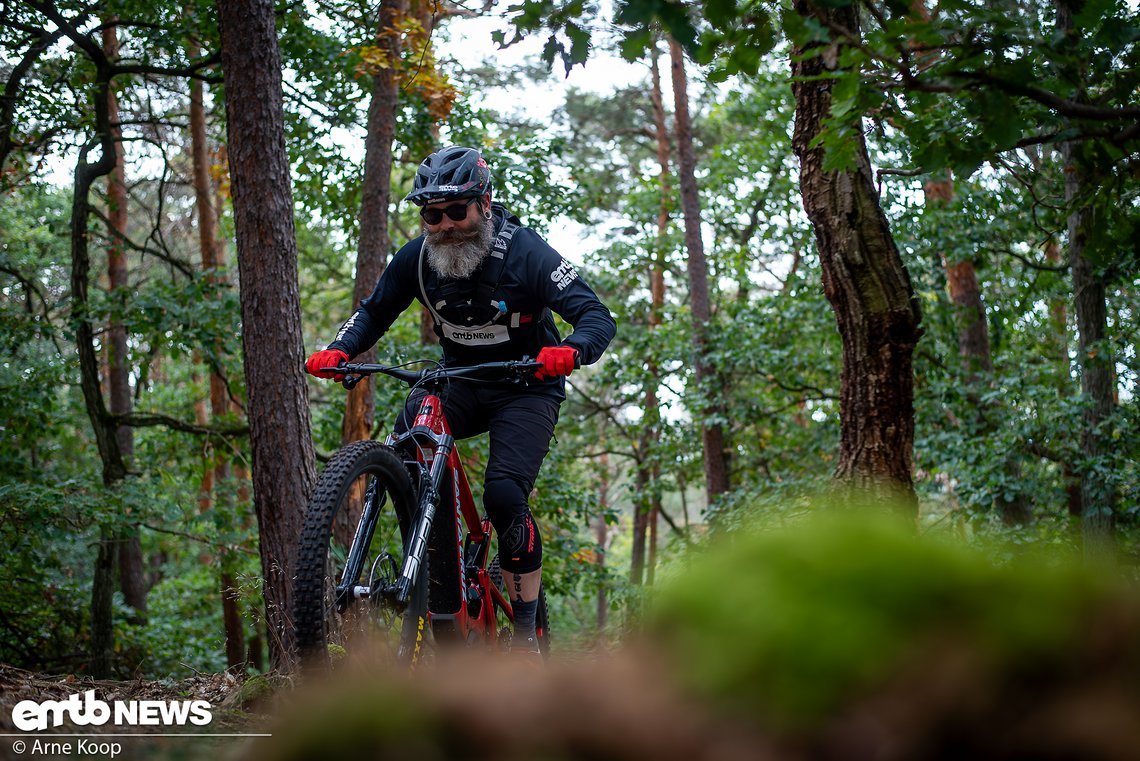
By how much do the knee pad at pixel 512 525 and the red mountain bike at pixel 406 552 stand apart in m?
0.16

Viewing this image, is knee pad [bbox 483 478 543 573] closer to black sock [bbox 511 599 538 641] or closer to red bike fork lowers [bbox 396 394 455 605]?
black sock [bbox 511 599 538 641]

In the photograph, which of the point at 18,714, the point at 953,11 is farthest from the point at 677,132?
the point at 18,714

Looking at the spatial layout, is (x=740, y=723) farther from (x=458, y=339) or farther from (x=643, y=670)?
(x=458, y=339)

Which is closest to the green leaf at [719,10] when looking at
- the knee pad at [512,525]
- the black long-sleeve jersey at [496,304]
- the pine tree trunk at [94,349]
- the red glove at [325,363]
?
the black long-sleeve jersey at [496,304]

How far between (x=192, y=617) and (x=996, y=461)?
59.9ft

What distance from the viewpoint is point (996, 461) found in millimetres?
9047

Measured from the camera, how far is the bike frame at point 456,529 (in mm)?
4070

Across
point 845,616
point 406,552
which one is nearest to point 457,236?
point 406,552

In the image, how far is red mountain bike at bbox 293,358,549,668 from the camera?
3588mm

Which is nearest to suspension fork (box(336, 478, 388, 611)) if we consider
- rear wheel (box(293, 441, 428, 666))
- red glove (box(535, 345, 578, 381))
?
rear wheel (box(293, 441, 428, 666))

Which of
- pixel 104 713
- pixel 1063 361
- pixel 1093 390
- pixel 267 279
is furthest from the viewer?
pixel 1063 361

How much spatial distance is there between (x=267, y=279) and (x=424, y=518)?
2388mm

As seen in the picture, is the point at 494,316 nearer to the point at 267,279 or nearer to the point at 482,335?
the point at 482,335

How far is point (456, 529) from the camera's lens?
179 inches
